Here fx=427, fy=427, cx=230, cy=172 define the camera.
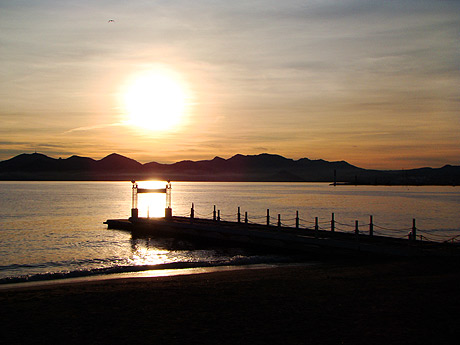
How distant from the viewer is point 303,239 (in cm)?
2608

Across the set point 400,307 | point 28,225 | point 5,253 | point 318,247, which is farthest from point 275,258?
point 28,225

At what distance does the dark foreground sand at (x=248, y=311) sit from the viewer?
9500 millimetres

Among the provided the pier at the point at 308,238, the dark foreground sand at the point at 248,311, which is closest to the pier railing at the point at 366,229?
the pier at the point at 308,238

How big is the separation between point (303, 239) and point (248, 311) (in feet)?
48.8

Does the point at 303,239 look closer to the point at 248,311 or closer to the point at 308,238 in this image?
the point at 308,238

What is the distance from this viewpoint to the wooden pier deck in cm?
2203

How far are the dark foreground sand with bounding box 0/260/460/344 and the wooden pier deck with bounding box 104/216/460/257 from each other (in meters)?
4.35

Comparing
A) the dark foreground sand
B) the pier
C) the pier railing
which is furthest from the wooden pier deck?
the dark foreground sand

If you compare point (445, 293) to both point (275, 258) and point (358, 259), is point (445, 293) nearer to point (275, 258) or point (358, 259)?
point (358, 259)

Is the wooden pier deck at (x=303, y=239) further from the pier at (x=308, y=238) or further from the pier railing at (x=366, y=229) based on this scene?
the pier railing at (x=366, y=229)

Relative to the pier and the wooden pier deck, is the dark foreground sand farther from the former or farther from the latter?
the pier

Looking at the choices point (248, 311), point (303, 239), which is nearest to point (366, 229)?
point (303, 239)

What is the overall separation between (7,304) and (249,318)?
756cm

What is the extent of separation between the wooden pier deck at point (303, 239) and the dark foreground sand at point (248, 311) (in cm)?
435
